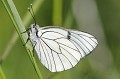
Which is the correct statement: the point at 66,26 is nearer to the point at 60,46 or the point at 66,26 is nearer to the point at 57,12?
the point at 57,12

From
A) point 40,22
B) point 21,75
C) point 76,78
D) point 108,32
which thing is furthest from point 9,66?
point 108,32

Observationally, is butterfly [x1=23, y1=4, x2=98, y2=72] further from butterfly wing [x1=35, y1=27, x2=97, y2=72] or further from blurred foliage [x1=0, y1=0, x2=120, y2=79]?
blurred foliage [x1=0, y1=0, x2=120, y2=79]

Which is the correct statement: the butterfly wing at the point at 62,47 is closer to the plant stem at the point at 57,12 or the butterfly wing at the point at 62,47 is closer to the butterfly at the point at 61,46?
the butterfly at the point at 61,46

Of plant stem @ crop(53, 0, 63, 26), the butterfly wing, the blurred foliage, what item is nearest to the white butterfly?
the butterfly wing

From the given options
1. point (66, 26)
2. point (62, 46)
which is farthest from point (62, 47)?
point (66, 26)

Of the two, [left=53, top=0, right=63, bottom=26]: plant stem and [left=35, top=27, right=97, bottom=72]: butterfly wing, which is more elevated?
[left=53, top=0, right=63, bottom=26]: plant stem

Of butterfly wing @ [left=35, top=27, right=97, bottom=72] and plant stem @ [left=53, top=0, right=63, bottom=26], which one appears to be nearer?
butterfly wing @ [left=35, top=27, right=97, bottom=72]

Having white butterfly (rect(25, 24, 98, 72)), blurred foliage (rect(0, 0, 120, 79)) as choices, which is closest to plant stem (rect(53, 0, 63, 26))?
blurred foliage (rect(0, 0, 120, 79))
